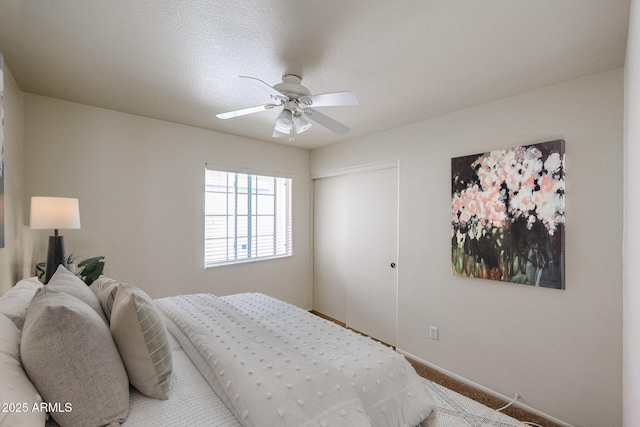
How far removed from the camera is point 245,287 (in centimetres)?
358

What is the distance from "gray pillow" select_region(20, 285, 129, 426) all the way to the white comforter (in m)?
0.39

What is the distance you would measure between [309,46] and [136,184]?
7.18 ft

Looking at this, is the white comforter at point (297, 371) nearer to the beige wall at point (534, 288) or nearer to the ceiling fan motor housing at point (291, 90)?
the beige wall at point (534, 288)

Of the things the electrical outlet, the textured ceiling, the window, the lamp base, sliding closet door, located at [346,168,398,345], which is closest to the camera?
the textured ceiling

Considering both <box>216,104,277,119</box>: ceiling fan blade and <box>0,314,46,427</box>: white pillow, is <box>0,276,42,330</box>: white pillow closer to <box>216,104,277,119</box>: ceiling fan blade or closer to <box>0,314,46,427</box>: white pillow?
<box>0,314,46,427</box>: white pillow

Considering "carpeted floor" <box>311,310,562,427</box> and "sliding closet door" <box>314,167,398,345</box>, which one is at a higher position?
"sliding closet door" <box>314,167,398,345</box>

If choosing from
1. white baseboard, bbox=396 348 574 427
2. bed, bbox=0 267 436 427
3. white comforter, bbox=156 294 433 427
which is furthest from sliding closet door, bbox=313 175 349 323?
bed, bbox=0 267 436 427

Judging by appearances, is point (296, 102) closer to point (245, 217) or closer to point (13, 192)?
point (13, 192)

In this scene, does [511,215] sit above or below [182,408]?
above

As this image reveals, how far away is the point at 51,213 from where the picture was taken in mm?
1952

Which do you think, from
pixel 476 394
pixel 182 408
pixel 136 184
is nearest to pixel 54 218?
pixel 136 184

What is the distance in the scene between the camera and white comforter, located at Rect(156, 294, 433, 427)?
1079 millimetres

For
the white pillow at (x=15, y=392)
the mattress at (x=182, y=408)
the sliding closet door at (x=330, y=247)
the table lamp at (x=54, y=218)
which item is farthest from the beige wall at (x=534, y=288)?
the table lamp at (x=54, y=218)

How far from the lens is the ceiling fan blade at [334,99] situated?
1631 mm
